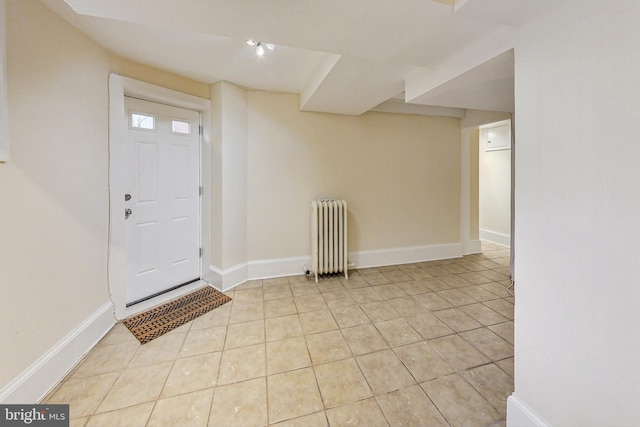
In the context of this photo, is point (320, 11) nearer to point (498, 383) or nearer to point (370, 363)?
point (370, 363)

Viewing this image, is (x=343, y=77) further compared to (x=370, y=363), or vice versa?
(x=343, y=77)

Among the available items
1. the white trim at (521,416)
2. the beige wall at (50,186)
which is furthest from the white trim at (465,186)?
the beige wall at (50,186)

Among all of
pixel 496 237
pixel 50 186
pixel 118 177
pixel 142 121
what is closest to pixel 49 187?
pixel 50 186

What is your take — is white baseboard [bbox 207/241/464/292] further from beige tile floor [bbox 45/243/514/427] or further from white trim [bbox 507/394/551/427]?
white trim [bbox 507/394/551/427]

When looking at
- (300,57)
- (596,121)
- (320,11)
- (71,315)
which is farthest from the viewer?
(300,57)

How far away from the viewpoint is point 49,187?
1.54 metres

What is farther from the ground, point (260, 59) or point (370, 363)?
point (260, 59)

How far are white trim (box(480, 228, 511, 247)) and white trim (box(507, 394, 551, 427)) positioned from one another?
14.0 ft

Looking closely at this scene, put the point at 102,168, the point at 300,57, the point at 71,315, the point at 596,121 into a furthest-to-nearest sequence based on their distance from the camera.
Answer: the point at 300,57 → the point at 102,168 → the point at 71,315 → the point at 596,121

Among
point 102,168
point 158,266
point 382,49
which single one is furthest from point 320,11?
point 158,266

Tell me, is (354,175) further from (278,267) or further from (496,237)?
(496,237)

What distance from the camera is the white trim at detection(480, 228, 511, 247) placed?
15.5ft

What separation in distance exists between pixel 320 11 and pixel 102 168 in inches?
81.1

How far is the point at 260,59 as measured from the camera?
2230 mm
